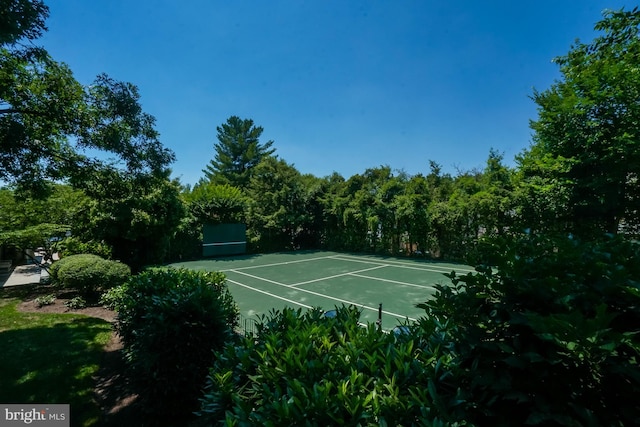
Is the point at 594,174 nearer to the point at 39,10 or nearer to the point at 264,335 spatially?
the point at 264,335

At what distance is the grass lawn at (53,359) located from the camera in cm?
387

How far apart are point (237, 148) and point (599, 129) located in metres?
37.0

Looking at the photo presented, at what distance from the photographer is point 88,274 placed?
8.18m

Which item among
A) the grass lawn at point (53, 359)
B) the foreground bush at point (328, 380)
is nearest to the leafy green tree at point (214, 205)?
the grass lawn at point (53, 359)

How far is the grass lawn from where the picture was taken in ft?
12.7

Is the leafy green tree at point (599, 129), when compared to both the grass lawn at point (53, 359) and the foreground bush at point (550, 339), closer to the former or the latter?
the foreground bush at point (550, 339)

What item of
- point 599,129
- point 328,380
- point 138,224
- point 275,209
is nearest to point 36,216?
point 138,224

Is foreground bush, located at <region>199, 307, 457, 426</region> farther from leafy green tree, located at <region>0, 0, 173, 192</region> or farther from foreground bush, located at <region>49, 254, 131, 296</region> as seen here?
foreground bush, located at <region>49, 254, 131, 296</region>

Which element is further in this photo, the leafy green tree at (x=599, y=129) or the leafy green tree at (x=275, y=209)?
the leafy green tree at (x=275, y=209)

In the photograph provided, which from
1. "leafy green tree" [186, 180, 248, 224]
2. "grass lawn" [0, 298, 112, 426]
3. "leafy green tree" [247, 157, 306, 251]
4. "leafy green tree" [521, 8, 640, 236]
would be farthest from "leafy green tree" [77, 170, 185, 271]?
"leafy green tree" [521, 8, 640, 236]

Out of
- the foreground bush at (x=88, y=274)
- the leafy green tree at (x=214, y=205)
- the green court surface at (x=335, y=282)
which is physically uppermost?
the leafy green tree at (x=214, y=205)

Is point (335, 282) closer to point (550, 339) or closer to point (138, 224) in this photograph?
point (138, 224)

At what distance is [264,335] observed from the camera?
2.29 m

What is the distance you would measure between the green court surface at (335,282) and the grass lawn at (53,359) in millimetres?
2681
